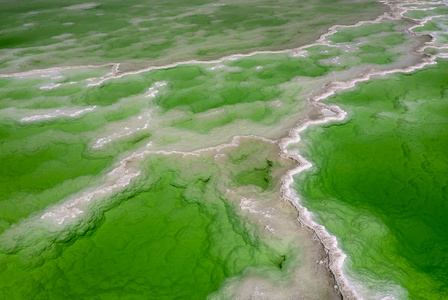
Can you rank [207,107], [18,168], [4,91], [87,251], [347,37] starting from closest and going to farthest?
1. [87,251]
2. [18,168]
3. [207,107]
4. [4,91]
5. [347,37]

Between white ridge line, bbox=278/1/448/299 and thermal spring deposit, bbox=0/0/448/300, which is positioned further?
thermal spring deposit, bbox=0/0/448/300

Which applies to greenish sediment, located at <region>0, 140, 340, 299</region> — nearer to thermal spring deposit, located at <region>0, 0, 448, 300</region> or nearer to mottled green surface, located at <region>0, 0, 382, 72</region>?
thermal spring deposit, located at <region>0, 0, 448, 300</region>

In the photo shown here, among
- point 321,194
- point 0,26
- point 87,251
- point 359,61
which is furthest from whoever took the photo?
point 0,26

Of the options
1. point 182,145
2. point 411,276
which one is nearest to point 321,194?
point 411,276

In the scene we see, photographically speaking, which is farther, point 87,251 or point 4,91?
point 4,91

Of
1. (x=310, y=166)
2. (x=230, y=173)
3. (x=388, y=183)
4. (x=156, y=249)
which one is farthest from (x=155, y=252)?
(x=388, y=183)

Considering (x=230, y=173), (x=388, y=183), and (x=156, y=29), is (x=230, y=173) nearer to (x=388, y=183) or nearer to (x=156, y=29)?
(x=388, y=183)

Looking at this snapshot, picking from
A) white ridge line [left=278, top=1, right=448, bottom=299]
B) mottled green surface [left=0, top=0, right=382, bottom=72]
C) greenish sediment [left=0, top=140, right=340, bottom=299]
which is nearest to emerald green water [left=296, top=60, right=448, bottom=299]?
white ridge line [left=278, top=1, right=448, bottom=299]

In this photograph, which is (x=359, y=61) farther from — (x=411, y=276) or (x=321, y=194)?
(x=411, y=276)
